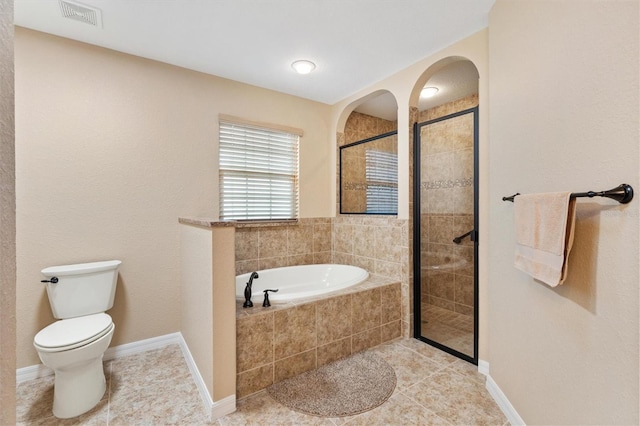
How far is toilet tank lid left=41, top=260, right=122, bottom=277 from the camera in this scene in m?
1.96

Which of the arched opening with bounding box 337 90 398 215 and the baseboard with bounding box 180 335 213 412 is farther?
the arched opening with bounding box 337 90 398 215

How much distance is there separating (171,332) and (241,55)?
8.32 ft

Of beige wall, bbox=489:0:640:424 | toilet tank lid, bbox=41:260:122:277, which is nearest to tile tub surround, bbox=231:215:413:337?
beige wall, bbox=489:0:640:424

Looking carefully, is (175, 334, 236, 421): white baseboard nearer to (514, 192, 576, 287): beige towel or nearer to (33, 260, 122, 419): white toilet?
(33, 260, 122, 419): white toilet

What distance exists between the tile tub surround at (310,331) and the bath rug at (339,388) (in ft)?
0.26

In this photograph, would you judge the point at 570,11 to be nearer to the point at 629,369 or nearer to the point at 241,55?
the point at 629,369

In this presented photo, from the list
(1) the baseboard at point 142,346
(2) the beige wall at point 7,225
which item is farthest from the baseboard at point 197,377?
(2) the beige wall at point 7,225

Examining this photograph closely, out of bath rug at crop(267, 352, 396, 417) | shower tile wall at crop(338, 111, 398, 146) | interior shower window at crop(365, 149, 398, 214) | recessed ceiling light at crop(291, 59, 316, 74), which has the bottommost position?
bath rug at crop(267, 352, 396, 417)

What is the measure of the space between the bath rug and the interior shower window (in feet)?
4.80

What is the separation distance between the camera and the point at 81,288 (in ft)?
6.68

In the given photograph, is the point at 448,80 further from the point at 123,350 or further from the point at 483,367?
the point at 123,350

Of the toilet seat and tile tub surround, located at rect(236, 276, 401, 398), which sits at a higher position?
the toilet seat

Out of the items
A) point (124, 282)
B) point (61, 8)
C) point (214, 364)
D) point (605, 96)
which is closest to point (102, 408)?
point (214, 364)

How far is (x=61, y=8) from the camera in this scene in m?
1.86
